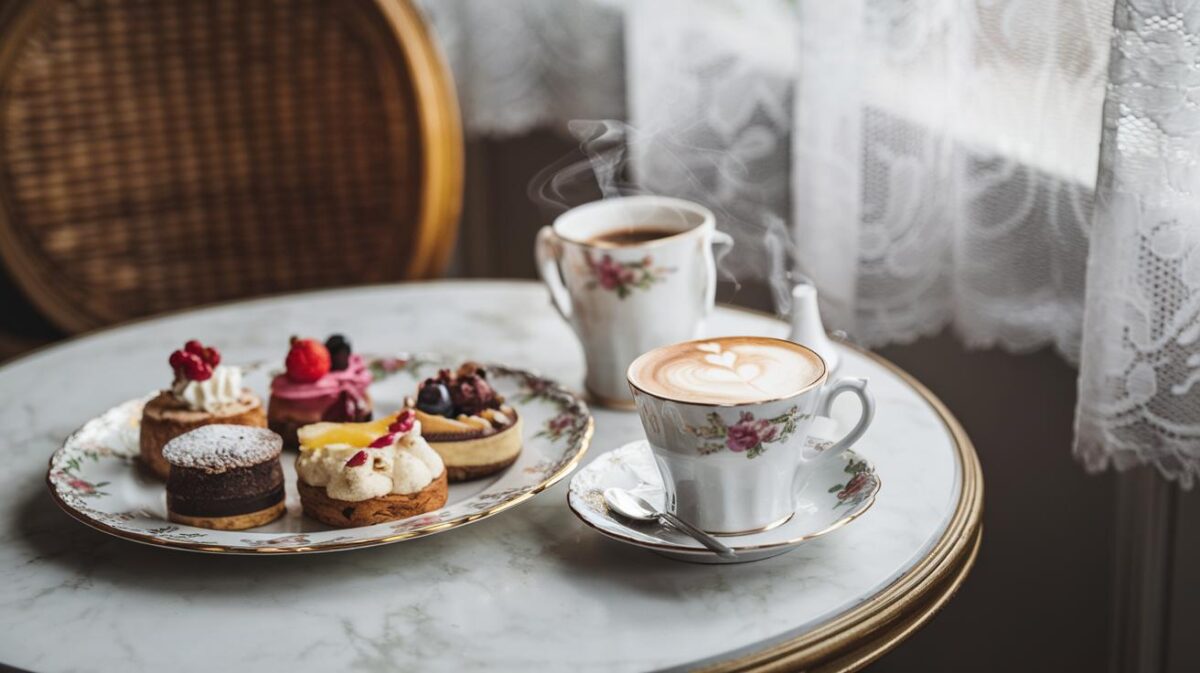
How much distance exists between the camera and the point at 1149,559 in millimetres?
1252

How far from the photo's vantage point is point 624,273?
3.62ft

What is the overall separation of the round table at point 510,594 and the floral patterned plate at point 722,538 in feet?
0.08

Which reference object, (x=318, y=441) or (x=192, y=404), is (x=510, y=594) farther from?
(x=192, y=404)

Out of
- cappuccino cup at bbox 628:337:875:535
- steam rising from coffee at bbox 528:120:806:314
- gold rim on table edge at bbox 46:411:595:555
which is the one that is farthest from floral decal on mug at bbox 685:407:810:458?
steam rising from coffee at bbox 528:120:806:314

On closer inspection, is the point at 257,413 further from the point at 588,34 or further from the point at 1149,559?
the point at 588,34

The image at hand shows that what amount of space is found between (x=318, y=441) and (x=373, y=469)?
0.07m

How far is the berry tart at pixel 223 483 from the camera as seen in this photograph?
0.93m

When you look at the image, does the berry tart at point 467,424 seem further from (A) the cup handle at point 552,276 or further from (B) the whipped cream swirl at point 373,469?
(A) the cup handle at point 552,276

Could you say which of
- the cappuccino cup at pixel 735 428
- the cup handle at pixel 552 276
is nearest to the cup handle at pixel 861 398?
the cappuccino cup at pixel 735 428

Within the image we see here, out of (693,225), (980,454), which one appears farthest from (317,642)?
(980,454)

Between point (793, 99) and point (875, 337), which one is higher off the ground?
point (793, 99)

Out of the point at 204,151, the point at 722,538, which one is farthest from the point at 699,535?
the point at 204,151

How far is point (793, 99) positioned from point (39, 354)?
0.98 metres

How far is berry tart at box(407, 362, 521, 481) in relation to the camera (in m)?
1.00
